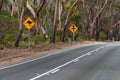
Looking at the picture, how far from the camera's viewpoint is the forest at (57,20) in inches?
1714

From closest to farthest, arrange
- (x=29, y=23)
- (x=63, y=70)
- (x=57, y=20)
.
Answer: (x=63, y=70), (x=29, y=23), (x=57, y=20)

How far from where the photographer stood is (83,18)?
7894 centimetres

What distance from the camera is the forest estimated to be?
43531 millimetres

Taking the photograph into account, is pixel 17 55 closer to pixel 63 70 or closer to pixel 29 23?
pixel 29 23

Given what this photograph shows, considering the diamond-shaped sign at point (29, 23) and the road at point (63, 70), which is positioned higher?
the diamond-shaped sign at point (29, 23)

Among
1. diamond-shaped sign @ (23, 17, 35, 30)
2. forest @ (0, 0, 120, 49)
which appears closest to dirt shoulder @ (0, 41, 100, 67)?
diamond-shaped sign @ (23, 17, 35, 30)

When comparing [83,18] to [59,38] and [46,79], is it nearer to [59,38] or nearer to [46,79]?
[59,38]

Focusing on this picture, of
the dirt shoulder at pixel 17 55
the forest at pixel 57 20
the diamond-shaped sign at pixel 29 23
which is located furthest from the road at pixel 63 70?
the forest at pixel 57 20

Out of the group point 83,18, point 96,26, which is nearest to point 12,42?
point 96,26

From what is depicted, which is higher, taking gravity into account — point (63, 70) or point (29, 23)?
point (29, 23)

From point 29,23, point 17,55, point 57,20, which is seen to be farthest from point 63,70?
point 57,20

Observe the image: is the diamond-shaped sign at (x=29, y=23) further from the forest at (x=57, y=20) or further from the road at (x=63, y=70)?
the road at (x=63, y=70)

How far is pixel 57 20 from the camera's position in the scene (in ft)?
163

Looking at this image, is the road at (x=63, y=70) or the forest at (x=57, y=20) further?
the forest at (x=57, y=20)
